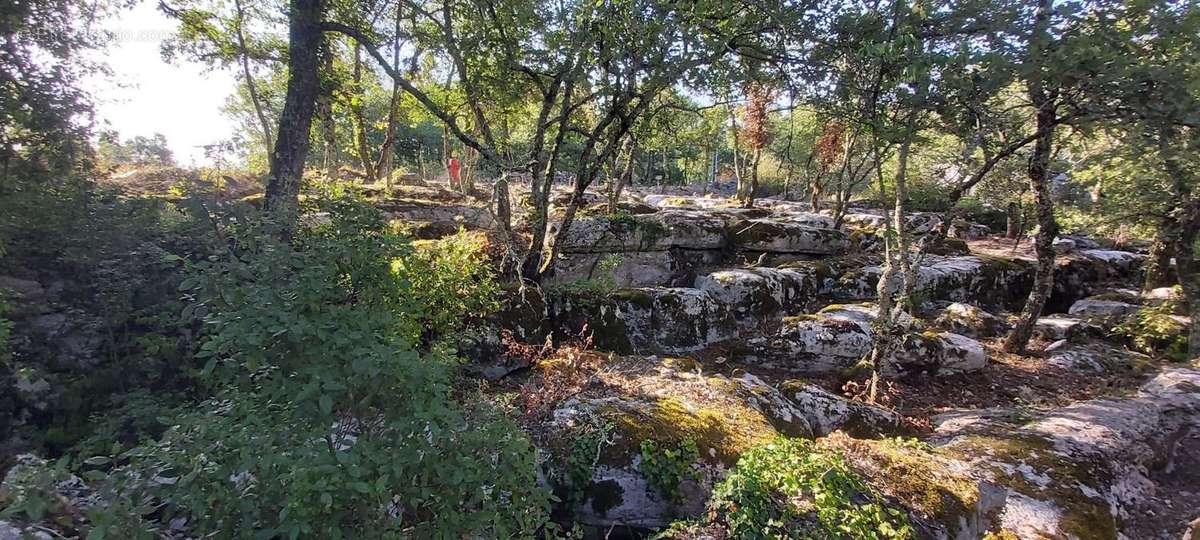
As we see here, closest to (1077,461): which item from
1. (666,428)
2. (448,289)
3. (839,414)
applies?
(839,414)

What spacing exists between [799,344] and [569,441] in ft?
16.3

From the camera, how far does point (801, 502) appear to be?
3.34 metres

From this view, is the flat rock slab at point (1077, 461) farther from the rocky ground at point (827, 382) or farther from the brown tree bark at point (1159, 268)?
the brown tree bark at point (1159, 268)

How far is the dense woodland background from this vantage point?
205 centimetres

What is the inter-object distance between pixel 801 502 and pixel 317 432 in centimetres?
300

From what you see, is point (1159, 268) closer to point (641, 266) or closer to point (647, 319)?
point (641, 266)

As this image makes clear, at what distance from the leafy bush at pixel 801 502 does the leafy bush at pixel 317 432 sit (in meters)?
1.49

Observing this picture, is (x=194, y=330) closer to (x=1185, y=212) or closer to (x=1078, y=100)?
(x=1078, y=100)

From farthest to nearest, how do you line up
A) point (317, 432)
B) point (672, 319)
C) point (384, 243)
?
1. point (672, 319)
2. point (384, 243)
3. point (317, 432)

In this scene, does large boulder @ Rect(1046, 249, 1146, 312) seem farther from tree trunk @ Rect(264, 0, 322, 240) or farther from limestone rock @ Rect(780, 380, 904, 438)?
tree trunk @ Rect(264, 0, 322, 240)

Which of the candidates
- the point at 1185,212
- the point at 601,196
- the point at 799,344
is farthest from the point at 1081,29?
the point at 601,196

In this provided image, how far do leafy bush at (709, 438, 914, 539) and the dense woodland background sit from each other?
0.07 metres

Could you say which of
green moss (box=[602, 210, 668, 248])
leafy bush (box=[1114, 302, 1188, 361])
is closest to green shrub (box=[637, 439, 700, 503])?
green moss (box=[602, 210, 668, 248])

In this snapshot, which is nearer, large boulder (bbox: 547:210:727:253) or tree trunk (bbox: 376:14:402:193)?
large boulder (bbox: 547:210:727:253)
